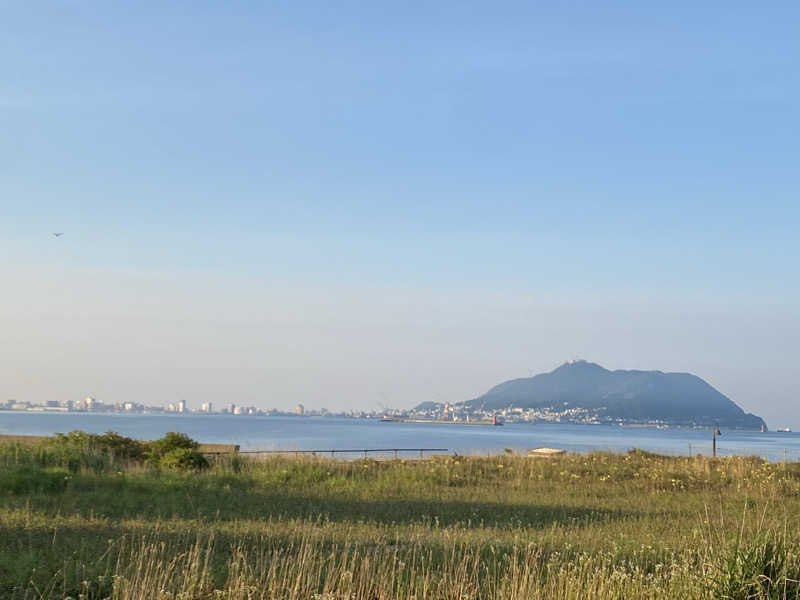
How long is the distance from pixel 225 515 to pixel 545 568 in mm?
8706

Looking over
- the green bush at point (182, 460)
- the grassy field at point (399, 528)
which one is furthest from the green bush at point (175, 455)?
the grassy field at point (399, 528)

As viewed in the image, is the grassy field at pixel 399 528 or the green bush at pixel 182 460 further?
the green bush at pixel 182 460

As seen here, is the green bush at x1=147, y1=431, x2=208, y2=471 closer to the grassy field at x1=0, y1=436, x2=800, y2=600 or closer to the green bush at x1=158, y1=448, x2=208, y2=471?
the green bush at x1=158, y1=448, x2=208, y2=471

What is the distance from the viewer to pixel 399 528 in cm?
1694

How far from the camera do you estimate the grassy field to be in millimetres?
9539

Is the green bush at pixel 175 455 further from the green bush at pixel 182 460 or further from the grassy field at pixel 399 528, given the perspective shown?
the grassy field at pixel 399 528

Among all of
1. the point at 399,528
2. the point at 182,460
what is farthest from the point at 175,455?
the point at 399,528

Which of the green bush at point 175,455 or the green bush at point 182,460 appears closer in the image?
the green bush at point 182,460

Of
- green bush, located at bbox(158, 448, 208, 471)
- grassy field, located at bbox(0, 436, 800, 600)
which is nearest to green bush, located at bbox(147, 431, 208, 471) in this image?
green bush, located at bbox(158, 448, 208, 471)

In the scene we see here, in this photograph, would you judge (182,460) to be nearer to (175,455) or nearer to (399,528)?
(175,455)

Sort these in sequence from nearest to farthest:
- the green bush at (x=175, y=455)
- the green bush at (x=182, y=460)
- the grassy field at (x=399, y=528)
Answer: the grassy field at (x=399, y=528)
the green bush at (x=182, y=460)
the green bush at (x=175, y=455)

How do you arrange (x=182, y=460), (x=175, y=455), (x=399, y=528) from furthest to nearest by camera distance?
(x=175, y=455) → (x=182, y=460) → (x=399, y=528)

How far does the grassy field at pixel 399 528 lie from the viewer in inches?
376

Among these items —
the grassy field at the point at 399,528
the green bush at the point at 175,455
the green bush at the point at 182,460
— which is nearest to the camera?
the grassy field at the point at 399,528
